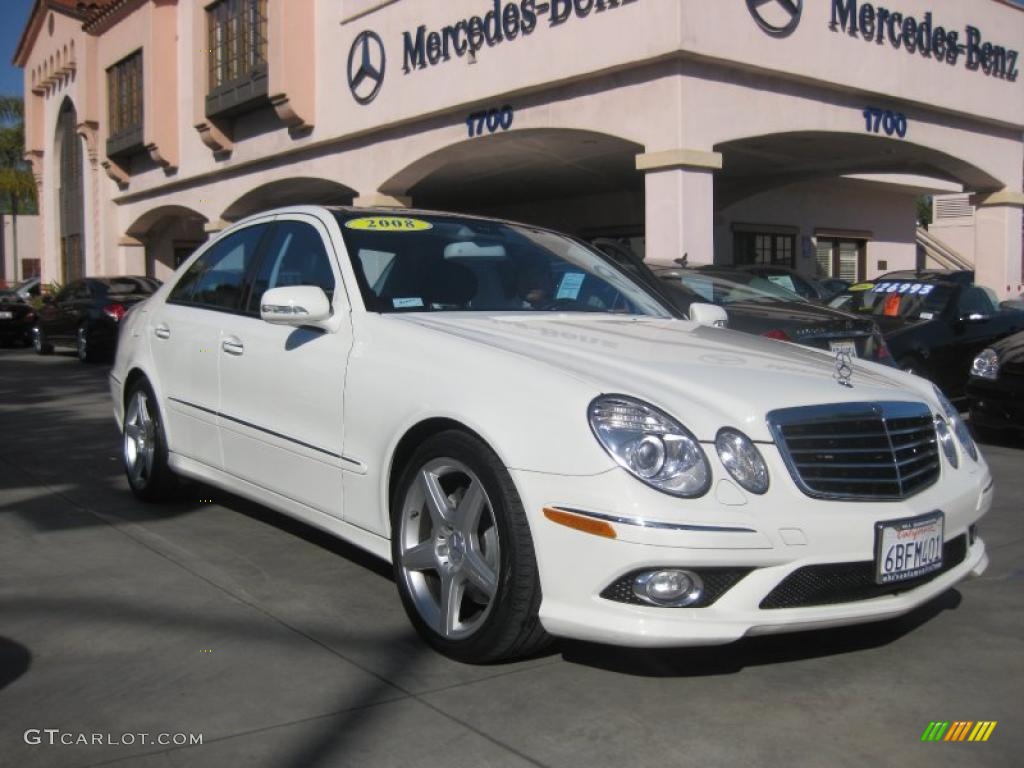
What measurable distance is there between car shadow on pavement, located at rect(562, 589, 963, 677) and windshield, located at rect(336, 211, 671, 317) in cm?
153

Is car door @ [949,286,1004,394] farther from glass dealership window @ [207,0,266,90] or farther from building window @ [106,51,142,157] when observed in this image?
building window @ [106,51,142,157]

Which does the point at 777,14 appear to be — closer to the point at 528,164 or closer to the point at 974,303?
the point at 974,303

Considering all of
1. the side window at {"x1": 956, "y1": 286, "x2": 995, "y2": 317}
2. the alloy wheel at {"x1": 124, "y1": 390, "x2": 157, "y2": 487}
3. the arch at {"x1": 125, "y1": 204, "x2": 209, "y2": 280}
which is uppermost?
the arch at {"x1": 125, "y1": 204, "x2": 209, "y2": 280}

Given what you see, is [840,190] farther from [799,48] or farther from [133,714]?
[133,714]

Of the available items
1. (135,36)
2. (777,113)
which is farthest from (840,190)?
(135,36)

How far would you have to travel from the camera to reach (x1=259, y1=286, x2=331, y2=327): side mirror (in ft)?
14.3

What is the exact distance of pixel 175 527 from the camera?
5727 mm

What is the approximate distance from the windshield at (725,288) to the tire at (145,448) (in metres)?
4.26

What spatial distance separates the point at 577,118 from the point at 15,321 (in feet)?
45.7

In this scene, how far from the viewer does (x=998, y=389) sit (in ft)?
27.6

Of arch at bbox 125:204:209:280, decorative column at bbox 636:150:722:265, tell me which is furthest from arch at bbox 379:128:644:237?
arch at bbox 125:204:209:280

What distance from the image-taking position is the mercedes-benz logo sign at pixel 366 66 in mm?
18406

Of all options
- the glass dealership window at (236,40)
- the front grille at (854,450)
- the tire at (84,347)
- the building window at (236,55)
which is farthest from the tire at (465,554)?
the glass dealership window at (236,40)

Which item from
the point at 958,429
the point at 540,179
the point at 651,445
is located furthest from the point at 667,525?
the point at 540,179
